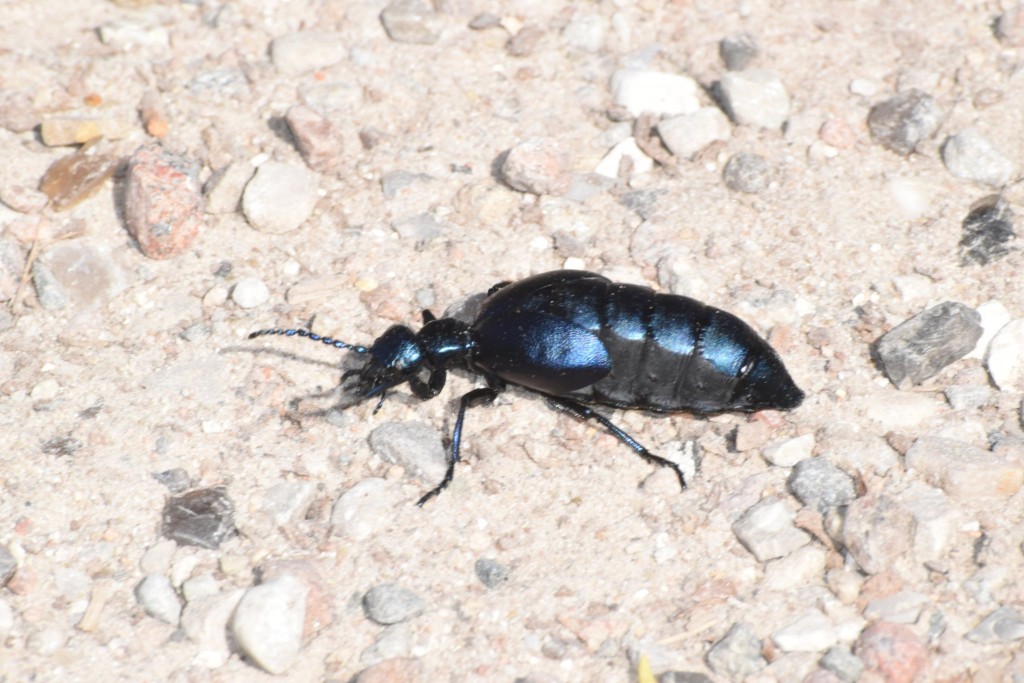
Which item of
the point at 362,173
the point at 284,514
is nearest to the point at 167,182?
the point at 362,173

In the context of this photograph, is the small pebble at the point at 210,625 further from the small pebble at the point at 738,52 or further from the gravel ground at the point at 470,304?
the small pebble at the point at 738,52

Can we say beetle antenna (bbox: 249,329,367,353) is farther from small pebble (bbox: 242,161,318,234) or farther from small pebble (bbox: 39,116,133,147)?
small pebble (bbox: 39,116,133,147)

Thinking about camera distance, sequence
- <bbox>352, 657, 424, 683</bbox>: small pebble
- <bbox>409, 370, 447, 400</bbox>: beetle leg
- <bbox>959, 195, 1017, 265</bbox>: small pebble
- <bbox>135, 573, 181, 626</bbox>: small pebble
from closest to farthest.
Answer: <bbox>352, 657, 424, 683</bbox>: small pebble, <bbox>135, 573, 181, 626</bbox>: small pebble, <bbox>409, 370, 447, 400</bbox>: beetle leg, <bbox>959, 195, 1017, 265</bbox>: small pebble

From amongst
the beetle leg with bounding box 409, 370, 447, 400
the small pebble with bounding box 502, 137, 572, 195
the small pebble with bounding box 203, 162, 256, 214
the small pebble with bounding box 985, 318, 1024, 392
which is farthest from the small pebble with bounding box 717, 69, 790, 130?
the small pebble with bounding box 203, 162, 256, 214

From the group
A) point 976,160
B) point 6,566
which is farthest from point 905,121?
point 6,566

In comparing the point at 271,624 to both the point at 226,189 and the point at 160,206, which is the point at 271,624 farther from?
the point at 226,189

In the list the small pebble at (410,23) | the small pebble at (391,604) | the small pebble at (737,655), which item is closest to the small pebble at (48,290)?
the small pebble at (391,604)
